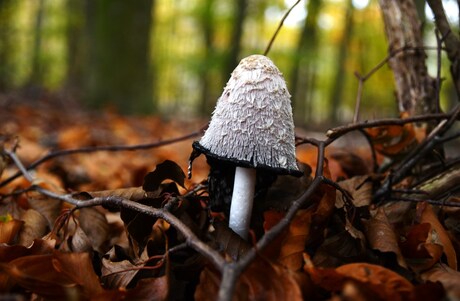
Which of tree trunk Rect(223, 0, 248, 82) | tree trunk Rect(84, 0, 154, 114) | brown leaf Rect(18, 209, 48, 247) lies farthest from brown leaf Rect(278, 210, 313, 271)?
tree trunk Rect(223, 0, 248, 82)

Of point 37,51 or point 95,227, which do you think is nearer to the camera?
point 95,227

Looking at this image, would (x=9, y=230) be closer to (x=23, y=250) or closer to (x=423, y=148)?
(x=23, y=250)

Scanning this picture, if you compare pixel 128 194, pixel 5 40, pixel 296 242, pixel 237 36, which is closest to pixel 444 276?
pixel 296 242

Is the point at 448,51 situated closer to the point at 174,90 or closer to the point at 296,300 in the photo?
the point at 296,300

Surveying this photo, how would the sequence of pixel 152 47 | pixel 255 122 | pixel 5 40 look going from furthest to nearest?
pixel 152 47, pixel 5 40, pixel 255 122

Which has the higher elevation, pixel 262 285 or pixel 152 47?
pixel 152 47
